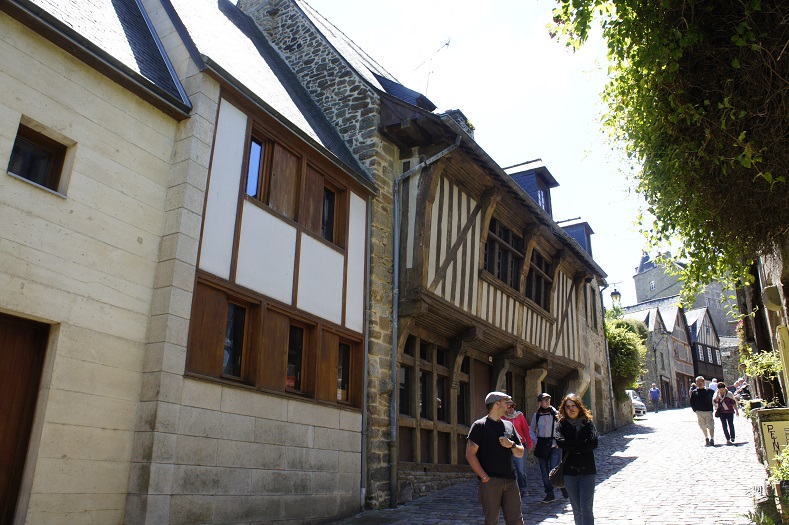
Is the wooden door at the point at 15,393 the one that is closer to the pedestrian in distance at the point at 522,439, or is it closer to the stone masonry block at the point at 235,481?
the stone masonry block at the point at 235,481

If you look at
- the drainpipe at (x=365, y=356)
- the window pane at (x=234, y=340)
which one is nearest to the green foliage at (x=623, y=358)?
the drainpipe at (x=365, y=356)

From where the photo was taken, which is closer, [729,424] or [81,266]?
[81,266]

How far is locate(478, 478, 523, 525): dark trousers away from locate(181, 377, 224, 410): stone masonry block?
102 inches

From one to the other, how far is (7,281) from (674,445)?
40.3ft

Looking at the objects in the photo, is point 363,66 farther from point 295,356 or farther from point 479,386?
point 479,386

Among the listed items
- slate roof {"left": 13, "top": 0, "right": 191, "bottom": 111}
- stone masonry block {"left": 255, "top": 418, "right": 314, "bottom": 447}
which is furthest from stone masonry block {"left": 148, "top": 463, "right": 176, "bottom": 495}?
slate roof {"left": 13, "top": 0, "right": 191, "bottom": 111}

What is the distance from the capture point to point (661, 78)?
13.3 feet

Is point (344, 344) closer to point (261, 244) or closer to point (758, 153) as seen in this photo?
point (261, 244)

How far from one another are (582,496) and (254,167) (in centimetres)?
474

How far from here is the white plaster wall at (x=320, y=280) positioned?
7.53 metres

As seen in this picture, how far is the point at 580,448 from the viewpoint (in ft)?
16.8

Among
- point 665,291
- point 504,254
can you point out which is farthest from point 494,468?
point 665,291

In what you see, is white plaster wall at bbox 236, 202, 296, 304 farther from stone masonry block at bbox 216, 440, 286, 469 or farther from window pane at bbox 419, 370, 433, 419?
window pane at bbox 419, 370, 433, 419

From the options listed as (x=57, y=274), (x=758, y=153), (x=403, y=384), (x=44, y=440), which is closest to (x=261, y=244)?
(x=57, y=274)
